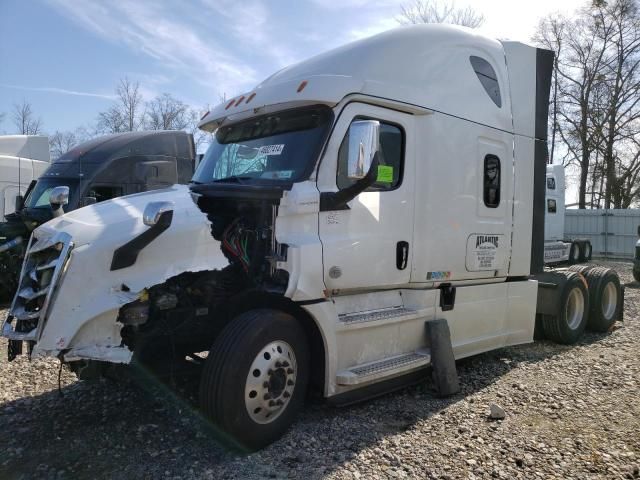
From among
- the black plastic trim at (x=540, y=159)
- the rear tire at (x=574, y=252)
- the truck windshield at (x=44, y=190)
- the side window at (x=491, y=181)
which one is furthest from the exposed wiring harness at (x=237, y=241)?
the rear tire at (x=574, y=252)

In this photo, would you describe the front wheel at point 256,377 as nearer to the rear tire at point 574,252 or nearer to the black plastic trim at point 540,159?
the black plastic trim at point 540,159

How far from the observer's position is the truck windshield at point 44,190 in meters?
10.2

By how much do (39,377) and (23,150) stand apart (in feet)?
35.0

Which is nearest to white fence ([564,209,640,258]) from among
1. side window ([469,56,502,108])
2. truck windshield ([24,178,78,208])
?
side window ([469,56,502,108])

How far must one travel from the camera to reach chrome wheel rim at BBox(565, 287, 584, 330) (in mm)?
7316

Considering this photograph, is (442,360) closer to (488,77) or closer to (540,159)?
(540,159)

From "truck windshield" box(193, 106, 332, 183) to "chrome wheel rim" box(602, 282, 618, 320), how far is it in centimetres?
601

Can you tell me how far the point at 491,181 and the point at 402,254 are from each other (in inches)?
65.2

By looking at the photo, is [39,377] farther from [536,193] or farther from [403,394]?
[536,193]

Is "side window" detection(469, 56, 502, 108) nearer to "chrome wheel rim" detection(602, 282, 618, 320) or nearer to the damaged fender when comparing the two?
the damaged fender

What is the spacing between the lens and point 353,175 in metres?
3.83

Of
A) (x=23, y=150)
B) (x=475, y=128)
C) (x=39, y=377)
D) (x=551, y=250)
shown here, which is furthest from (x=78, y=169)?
(x=551, y=250)

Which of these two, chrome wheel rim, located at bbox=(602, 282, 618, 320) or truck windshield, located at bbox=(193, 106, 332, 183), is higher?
truck windshield, located at bbox=(193, 106, 332, 183)

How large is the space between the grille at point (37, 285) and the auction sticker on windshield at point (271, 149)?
1.76 metres
